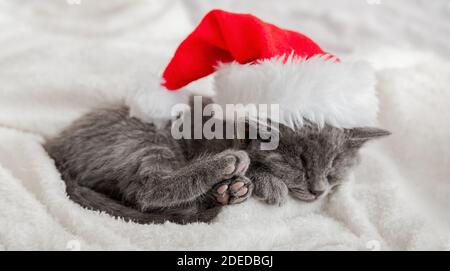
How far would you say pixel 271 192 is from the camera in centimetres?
121

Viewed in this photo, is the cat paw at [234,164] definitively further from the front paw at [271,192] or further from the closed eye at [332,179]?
the closed eye at [332,179]

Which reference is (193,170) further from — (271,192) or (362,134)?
(362,134)

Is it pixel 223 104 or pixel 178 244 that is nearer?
pixel 178 244

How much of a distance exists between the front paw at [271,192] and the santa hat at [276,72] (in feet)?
0.48

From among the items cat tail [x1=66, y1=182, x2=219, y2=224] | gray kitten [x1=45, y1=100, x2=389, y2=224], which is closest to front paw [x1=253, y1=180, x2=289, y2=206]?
gray kitten [x1=45, y1=100, x2=389, y2=224]

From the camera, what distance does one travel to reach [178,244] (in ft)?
3.58

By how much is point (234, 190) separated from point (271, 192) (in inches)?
3.6

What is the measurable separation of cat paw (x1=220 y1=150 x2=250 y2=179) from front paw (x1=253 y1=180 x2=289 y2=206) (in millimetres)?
62

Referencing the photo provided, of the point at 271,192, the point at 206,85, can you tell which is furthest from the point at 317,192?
the point at 206,85

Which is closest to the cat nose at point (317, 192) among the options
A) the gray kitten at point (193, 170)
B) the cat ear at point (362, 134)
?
the gray kitten at point (193, 170)

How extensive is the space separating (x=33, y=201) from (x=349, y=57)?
1.34 m
